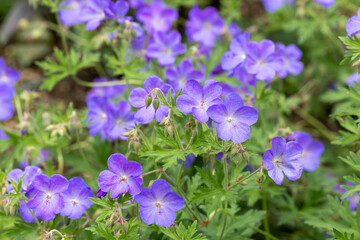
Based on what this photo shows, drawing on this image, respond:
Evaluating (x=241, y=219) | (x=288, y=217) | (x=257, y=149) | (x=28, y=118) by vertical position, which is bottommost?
(x=288, y=217)

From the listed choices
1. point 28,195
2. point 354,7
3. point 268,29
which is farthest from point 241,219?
point 354,7

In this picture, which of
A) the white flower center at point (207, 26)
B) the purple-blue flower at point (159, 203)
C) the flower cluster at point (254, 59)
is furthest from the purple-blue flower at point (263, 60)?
the white flower center at point (207, 26)

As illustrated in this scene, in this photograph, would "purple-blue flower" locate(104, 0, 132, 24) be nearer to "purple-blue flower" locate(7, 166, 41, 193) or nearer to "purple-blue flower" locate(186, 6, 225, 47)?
"purple-blue flower" locate(186, 6, 225, 47)

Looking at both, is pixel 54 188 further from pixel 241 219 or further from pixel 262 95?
pixel 262 95

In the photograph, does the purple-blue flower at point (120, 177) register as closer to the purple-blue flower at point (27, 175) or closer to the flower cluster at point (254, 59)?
the purple-blue flower at point (27, 175)

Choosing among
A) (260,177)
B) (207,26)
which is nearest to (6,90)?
(207,26)

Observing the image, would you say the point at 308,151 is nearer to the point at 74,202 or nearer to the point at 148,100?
the point at 148,100

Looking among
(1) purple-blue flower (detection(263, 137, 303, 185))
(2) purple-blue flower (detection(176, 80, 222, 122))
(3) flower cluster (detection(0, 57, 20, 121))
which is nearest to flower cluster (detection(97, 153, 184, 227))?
(2) purple-blue flower (detection(176, 80, 222, 122))
